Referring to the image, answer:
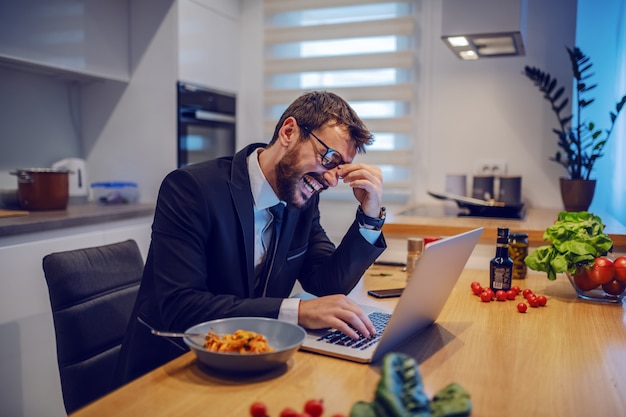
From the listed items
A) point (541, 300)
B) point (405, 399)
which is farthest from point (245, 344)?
point (541, 300)

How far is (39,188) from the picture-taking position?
2.68 meters


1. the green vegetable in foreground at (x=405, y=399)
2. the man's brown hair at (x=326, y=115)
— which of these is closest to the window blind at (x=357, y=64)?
the man's brown hair at (x=326, y=115)

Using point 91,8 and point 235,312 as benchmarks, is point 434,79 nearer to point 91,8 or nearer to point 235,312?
point 91,8

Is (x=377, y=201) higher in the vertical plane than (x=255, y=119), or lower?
lower

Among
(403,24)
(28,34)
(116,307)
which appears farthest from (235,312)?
(403,24)

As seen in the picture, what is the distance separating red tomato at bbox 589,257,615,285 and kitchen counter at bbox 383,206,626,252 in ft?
2.22

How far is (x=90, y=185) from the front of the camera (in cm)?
338

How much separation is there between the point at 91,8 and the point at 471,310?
2612 mm

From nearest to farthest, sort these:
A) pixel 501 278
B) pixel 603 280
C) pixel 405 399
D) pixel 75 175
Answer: pixel 405 399, pixel 603 280, pixel 501 278, pixel 75 175

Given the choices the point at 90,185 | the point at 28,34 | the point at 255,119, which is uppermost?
the point at 28,34

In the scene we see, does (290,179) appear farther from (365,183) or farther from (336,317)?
(336,317)

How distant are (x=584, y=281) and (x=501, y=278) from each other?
0.23 meters

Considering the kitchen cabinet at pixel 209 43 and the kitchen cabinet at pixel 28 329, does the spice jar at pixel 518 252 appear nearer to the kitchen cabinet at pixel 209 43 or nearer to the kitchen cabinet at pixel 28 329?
the kitchen cabinet at pixel 28 329

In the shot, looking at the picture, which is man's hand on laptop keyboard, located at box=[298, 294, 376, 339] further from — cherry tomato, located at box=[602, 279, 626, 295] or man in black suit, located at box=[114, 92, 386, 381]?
cherry tomato, located at box=[602, 279, 626, 295]
